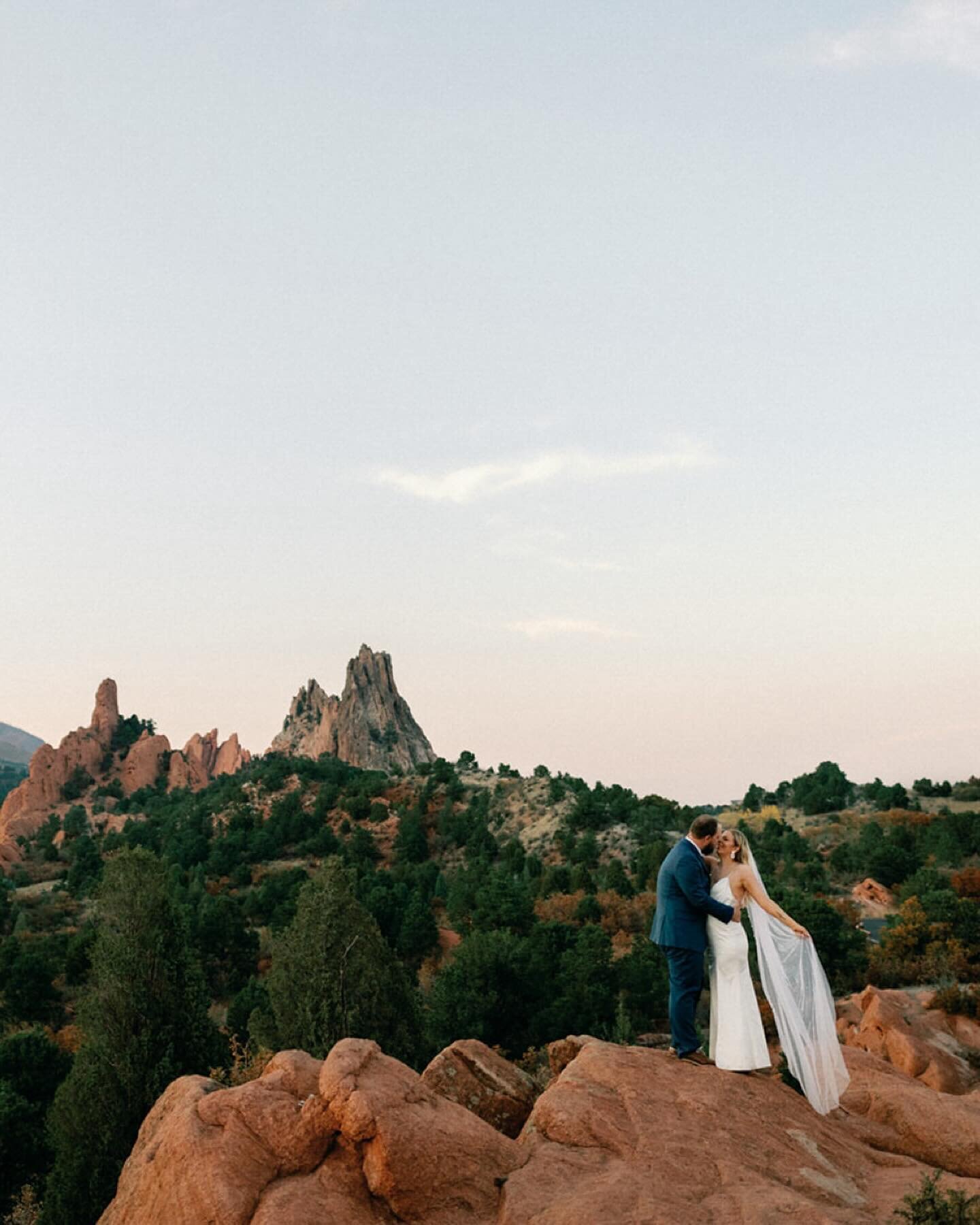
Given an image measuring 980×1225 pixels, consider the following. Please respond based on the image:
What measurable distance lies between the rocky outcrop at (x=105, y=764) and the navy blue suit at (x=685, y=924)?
118 meters

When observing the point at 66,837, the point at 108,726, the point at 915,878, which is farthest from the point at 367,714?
the point at 915,878

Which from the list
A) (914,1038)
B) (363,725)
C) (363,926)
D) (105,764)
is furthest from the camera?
(363,725)

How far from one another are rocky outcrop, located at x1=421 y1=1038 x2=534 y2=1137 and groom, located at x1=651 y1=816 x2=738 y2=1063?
2.18 m

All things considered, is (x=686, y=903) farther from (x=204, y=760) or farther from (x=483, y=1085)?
(x=204, y=760)

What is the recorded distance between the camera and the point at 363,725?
448 feet

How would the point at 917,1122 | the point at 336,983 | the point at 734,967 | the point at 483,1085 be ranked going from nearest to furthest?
the point at 734,967, the point at 917,1122, the point at 483,1085, the point at 336,983

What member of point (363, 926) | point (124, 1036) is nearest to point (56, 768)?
point (363, 926)

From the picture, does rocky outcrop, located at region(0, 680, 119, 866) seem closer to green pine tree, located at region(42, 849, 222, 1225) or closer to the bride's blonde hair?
green pine tree, located at region(42, 849, 222, 1225)

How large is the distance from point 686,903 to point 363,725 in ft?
425

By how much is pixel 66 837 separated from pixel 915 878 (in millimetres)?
88014

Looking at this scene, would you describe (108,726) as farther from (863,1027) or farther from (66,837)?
(863,1027)

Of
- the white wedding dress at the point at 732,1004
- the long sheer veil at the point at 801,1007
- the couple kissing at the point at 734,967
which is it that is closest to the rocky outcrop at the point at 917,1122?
the long sheer veil at the point at 801,1007

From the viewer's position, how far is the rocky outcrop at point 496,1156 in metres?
7.03

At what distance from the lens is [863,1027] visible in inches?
779
